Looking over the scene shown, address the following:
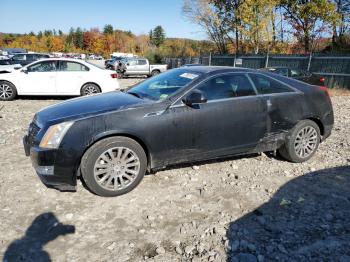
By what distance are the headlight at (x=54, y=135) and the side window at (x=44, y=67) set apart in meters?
7.94

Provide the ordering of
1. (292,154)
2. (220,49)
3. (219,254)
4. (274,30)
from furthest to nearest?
(220,49) → (274,30) → (292,154) → (219,254)

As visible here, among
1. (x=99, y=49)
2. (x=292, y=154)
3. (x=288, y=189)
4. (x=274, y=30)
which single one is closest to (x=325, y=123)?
(x=292, y=154)

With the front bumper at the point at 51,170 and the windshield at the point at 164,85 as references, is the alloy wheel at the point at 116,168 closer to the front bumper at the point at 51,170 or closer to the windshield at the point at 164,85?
the front bumper at the point at 51,170

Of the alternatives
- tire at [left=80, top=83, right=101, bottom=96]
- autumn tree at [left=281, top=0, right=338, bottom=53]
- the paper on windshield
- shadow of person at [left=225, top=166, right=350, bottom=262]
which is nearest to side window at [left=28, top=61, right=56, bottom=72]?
tire at [left=80, top=83, right=101, bottom=96]

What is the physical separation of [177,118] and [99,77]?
7799 mm

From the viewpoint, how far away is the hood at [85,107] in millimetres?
3958

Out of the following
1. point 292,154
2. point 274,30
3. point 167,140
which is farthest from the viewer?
point 274,30

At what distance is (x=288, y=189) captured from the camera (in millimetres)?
4348

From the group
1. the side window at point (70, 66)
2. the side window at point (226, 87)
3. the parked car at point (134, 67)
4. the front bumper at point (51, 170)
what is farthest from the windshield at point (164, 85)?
the parked car at point (134, 67)

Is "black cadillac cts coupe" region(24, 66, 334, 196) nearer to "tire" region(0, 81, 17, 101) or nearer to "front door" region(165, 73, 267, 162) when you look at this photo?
"front door" region(165, 73, 267, 162)

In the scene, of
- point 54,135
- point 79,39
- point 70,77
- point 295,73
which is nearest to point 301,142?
point 54,135

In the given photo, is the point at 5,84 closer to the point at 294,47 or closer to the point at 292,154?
the point at 292,154

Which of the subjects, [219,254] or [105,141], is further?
[105,141]

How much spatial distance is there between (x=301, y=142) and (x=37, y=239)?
4049mm
